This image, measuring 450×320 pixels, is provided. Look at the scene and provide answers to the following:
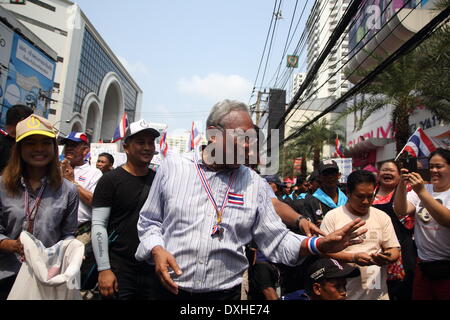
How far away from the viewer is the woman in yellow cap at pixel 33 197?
194cm

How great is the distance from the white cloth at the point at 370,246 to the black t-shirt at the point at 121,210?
1.51 metres

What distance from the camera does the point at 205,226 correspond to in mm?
1729

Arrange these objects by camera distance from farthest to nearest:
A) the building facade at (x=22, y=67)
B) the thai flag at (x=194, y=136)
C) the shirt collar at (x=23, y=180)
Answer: the building facade at (x=22, y=67) → the thai flag at (x=194, y=136) → the shirt collar at (x=23, y=180)

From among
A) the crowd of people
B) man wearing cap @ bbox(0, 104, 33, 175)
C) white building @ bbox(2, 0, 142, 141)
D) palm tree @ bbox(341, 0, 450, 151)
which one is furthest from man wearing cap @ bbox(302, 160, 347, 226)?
white building @ bbox(2, 0, 142, 141)

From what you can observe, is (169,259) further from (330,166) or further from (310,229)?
(330,166)

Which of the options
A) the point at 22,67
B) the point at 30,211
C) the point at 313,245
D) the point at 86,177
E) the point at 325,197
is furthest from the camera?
the point at 22,67

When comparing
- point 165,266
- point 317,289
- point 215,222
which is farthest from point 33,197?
point 317,289

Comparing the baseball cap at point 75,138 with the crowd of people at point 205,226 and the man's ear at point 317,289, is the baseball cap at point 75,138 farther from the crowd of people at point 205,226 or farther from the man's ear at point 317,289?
the man's ear at point 317,289

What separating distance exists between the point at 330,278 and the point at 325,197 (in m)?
1.51

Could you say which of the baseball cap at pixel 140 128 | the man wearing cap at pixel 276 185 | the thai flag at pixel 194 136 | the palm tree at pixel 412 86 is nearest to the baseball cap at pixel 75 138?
the baseball cap at pixel 140 128

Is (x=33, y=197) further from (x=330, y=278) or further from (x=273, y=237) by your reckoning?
(x=330, y=278)

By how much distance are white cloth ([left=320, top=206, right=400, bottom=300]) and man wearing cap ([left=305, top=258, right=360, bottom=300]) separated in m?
0.12

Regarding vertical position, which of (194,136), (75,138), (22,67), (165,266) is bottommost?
(165,266)

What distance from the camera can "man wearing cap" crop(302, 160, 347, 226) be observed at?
11.7 ft
